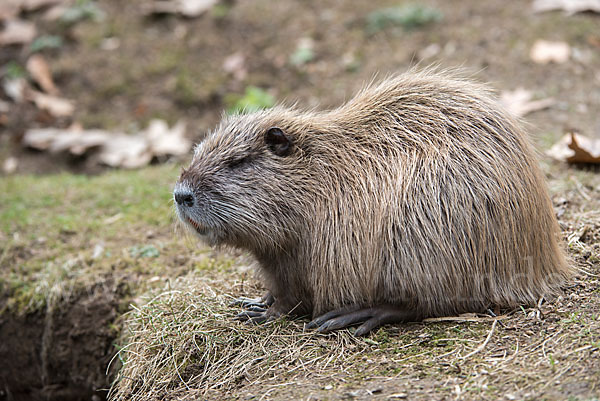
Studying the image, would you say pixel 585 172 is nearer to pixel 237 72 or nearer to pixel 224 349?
pixel 224 349

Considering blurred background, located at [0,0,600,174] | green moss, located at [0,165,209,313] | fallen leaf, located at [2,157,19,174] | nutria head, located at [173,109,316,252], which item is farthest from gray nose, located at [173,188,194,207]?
fallen leaf, located at [2,157,19,174]

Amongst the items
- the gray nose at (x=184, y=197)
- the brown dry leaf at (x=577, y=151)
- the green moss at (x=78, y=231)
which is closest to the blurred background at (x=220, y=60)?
the brown dry leaf at (x=577, y=151)

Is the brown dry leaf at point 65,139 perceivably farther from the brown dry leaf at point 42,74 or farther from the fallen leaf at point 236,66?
the fallen leaf at point 236,66

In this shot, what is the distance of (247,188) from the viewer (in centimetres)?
334

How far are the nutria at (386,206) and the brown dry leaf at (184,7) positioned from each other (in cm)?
584

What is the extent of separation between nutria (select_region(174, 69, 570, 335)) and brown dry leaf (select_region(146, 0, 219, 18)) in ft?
19.2

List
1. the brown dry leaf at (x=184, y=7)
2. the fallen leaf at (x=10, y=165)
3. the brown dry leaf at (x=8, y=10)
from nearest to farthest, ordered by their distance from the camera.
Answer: the fallen leaf at (x=10, y=165), the brown dry leaf at (x=184, y=7), the brown dry leaf at (x=8, y=10)

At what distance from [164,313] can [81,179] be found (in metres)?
3.19

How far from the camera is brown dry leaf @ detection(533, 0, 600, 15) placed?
7395mm

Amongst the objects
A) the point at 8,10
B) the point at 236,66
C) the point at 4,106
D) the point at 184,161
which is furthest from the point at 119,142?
the point at 8,10

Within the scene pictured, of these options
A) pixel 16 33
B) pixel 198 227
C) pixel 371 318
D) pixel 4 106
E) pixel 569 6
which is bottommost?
pixel 371 318

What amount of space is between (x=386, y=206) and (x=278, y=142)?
2.26 ft

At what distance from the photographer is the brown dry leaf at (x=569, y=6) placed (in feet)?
24.3

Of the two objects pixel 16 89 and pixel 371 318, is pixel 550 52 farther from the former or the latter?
pixel 16 89
